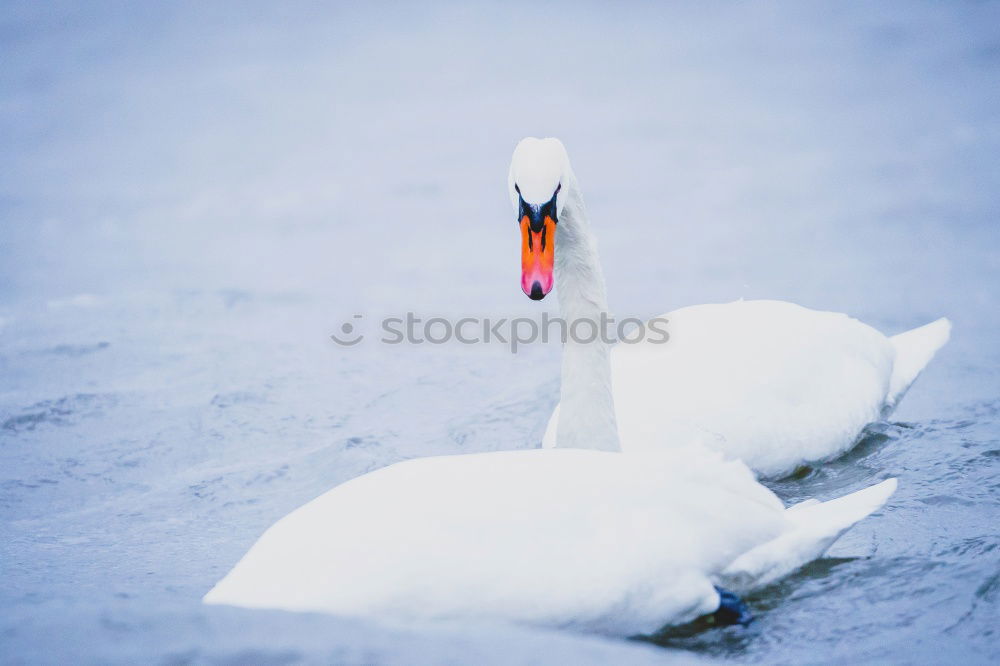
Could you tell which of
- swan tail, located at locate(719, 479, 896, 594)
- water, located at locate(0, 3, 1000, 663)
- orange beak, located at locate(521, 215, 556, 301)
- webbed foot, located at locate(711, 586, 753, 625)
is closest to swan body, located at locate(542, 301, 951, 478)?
water, located at locate(0, 3, 1000, 663)

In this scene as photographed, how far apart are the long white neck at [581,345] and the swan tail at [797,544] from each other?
43.4 inches

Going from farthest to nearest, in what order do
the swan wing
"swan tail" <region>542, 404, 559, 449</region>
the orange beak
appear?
"swan tail" <region>542, 404, 559, 449</region>
the orange beak
the swan wing

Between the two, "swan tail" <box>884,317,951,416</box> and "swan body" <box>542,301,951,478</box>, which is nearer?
"swan body" <box>542,301,951,478</box>

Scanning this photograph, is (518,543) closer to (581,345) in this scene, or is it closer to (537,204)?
(537,204)

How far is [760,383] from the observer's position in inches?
241

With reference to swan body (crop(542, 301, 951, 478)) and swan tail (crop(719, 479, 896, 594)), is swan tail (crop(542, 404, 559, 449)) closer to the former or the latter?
swan body (crop(542, 301, 951, 478))

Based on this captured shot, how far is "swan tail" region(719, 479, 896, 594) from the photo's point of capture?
4.13 meters

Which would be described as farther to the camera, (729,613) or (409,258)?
(409,258)

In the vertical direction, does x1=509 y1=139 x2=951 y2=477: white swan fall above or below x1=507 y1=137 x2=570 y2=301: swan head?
below

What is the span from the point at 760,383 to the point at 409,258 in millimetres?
5709

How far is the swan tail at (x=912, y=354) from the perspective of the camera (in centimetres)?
705

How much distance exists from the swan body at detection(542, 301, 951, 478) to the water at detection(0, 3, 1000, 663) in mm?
208


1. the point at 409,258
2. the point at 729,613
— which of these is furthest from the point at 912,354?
the point at 409,258

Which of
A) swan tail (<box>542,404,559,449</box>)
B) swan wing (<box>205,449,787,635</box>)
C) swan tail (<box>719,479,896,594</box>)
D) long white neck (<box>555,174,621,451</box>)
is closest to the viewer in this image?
swan wing (<box>205,449,787,635</box>)
